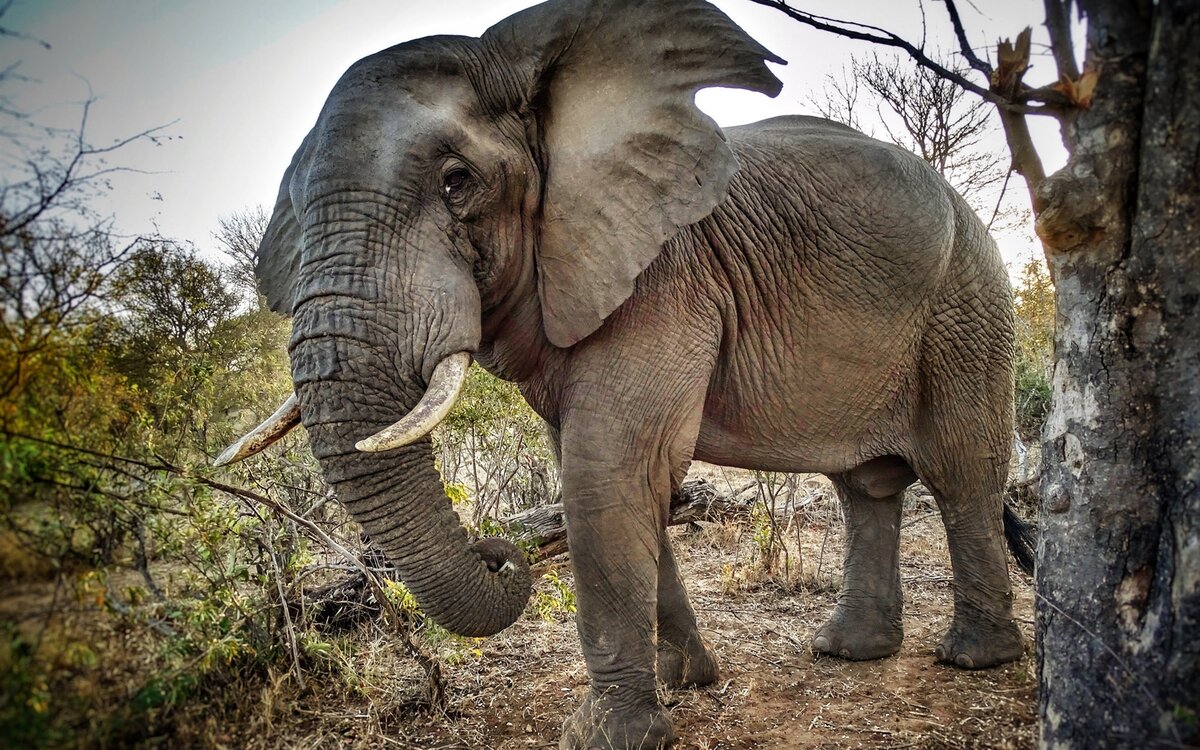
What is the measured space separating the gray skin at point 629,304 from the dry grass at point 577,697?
1.01 feet

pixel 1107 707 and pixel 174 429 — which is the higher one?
pixel 174 429

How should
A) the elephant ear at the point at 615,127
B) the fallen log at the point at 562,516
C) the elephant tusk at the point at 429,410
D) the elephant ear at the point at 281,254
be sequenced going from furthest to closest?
1. the fallen log at the point at 562,516
2. the elephant ear at the point at 281,254
3. the elephant ear at the point at 615,127
4. the elephant tusk at the point at 429,410

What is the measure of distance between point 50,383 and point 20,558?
55 cm

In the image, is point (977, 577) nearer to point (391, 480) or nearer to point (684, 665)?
point (684, 665)

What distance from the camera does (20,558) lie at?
7.14 ft

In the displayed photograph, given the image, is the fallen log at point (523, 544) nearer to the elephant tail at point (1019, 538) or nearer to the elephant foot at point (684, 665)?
the elephant foot at point (684, 665)

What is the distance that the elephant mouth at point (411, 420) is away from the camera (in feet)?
9.71

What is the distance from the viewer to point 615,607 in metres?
3.65

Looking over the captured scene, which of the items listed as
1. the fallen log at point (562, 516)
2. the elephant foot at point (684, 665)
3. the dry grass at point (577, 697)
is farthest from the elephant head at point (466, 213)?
the fallen log at point (562, 516)

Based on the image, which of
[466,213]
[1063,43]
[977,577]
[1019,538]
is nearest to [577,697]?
[977,577]

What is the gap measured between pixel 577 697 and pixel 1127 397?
316cm

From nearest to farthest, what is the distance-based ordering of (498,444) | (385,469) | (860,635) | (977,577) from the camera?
(385,469), (977,577), (860,635), (498,444)

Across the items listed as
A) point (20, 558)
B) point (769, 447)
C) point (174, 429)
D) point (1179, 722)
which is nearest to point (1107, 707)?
point (1179, 722)

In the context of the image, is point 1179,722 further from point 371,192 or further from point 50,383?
point 50,383
